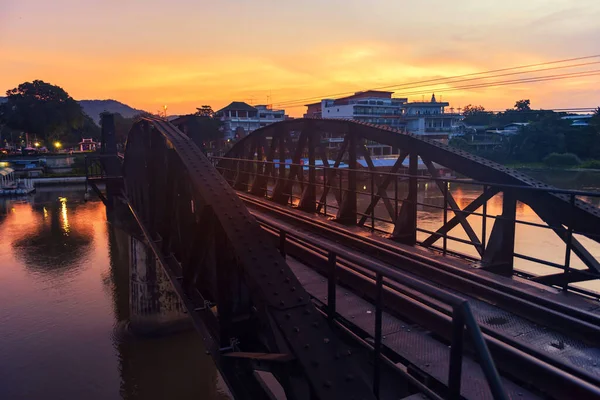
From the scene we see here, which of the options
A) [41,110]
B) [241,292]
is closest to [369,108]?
[41,110]

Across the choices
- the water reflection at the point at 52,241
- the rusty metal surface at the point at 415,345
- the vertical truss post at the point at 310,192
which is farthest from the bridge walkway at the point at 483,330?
the water reflection at the point at 52,241

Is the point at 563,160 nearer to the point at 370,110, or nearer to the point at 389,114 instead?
the point at 370,110

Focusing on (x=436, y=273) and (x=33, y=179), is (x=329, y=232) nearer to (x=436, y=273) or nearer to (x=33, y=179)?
(x=436, y=273)

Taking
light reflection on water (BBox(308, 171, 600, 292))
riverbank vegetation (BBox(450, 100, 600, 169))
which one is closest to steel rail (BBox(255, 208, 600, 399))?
light reflection on water (BBox(308, 171, 600, 292))

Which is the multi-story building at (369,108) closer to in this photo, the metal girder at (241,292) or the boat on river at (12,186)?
the boat on river at (12,186)

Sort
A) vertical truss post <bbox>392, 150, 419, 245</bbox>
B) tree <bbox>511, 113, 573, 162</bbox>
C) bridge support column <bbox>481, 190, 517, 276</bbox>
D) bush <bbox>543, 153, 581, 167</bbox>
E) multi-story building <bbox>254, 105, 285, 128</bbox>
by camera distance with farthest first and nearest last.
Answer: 1. multi-story building <bbox>254, 105, 285, 128</bbox>
2. tree <bbox>511, 113, 573, 162</bbox>
3. bush <bbox>543, 153, 581, 167</bbox>
4. vertical truss post <bbox>392, 150, 419, 245</bbox>
5. bridge support column <bbox>481, 190, 517, 276</bbox>

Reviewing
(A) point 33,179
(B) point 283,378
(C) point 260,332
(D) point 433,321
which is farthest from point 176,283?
(A) point 33,179

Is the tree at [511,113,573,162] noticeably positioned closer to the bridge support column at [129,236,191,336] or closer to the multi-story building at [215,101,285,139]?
the bridge support column at [129,236,191,336]
